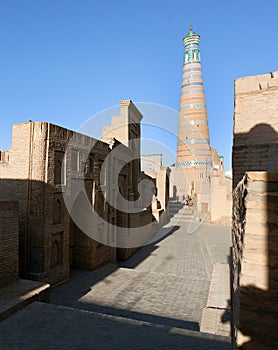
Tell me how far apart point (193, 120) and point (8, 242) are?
39.6 m

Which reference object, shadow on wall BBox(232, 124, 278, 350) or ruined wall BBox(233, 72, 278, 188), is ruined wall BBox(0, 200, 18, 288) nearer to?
ruined wall BBox(233, 72, 278, 188)

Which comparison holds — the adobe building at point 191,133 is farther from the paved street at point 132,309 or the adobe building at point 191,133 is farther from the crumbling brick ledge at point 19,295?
the crumbling brick ledge at point 19,295

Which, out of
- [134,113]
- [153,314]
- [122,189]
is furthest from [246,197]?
[134,113]

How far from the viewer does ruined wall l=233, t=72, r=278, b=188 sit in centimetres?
549

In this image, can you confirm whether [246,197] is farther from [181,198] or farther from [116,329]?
[181,198]

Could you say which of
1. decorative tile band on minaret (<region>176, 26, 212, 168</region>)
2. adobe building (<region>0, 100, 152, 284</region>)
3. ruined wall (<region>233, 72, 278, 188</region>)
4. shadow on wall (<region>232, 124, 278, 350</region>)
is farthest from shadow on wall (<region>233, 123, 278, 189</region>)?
decorative tile band on minaret (<region>176, 26, 212, 168</region>)

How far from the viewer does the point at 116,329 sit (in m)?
→ 5.18

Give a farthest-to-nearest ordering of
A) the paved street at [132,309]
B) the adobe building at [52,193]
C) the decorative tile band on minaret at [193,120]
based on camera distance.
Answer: the decorative tile band on minaret at [193,120]
the adobe building at [52,193]
the paved street at [132,309]

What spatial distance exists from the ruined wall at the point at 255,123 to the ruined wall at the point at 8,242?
5.60 metres

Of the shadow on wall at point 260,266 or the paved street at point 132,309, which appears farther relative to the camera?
the paved street at point 132,309

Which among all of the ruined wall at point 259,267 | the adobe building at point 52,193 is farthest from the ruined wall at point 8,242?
the ruined wall at point 259,267

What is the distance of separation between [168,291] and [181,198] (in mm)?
37347

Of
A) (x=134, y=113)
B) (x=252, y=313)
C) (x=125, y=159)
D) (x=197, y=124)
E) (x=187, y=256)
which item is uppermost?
(x=197, y=124)

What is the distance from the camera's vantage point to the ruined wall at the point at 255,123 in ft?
18.0
